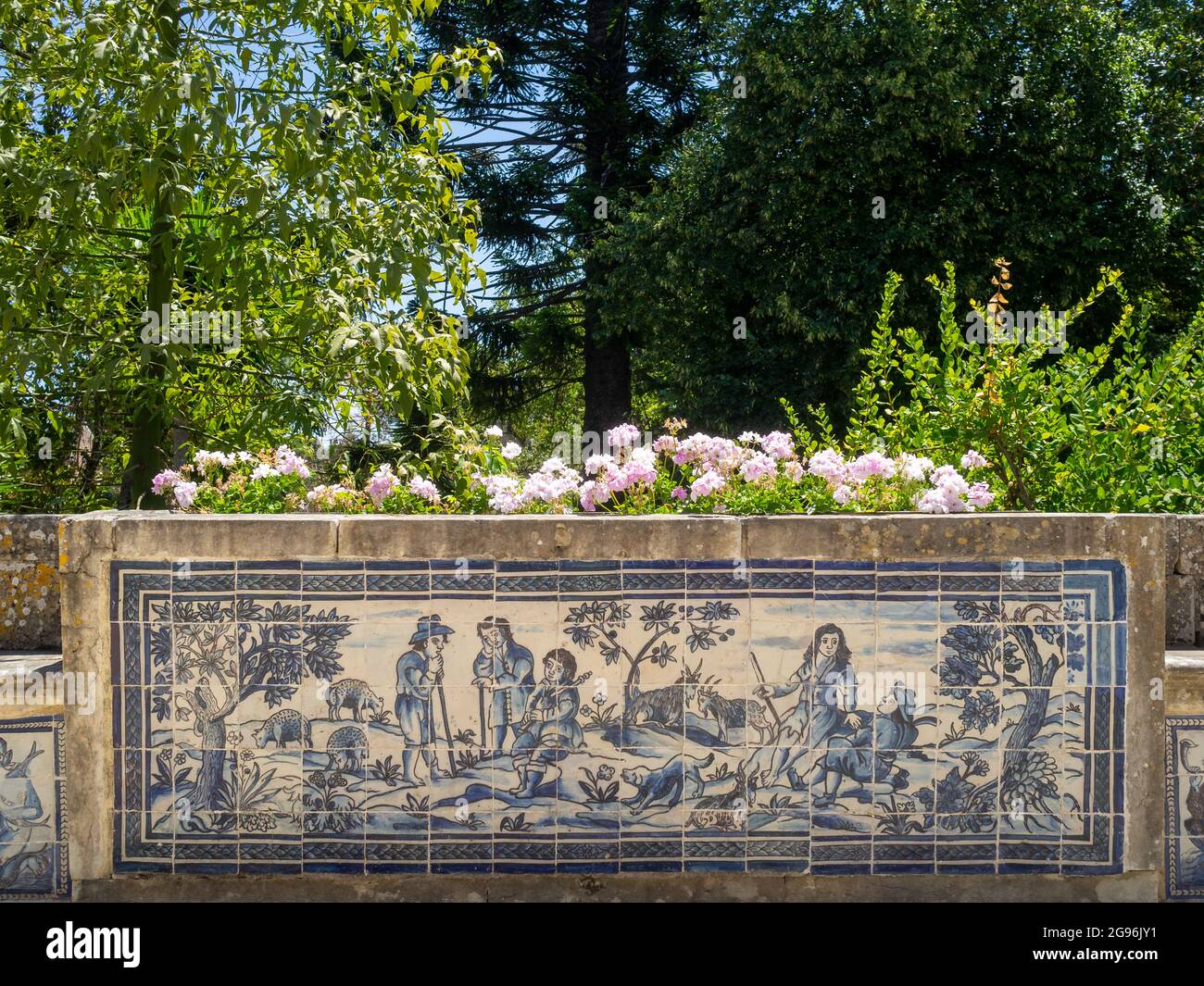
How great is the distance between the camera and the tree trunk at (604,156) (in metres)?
17.3

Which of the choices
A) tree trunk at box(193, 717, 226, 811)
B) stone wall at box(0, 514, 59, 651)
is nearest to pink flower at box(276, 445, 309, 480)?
stone wall at box(0, 514, 59, 651)

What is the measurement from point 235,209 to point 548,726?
12.5ft

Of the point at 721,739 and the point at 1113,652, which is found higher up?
the point at 1113,652

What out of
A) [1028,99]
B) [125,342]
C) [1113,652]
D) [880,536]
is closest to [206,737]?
[880,536]

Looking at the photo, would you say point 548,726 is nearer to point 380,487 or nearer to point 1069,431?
point 380,487

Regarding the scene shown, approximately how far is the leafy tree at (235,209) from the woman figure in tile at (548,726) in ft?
8.03

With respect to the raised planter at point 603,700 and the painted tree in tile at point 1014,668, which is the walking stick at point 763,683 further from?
the painted tree in tile at point 1014,668

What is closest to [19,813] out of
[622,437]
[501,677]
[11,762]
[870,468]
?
[11,762]

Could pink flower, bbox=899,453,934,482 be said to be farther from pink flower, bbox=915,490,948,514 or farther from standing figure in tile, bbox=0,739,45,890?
standing figure in tile, bbox=0,739,45,890

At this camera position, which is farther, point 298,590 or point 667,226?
point 667,226

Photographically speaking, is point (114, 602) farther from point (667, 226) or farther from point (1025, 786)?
point (667, 226)

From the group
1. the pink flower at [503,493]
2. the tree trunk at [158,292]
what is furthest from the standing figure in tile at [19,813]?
the tree trunk at [158,292]

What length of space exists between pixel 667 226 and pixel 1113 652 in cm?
1241

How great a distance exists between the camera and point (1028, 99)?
13.9m
